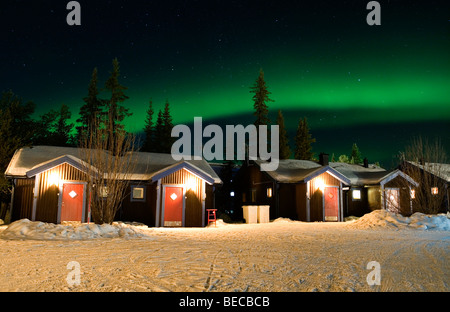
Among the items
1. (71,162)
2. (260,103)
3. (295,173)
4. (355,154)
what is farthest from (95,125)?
(355,154)

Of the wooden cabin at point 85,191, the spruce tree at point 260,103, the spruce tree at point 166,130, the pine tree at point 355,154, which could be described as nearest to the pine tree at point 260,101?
the spruce tree at point 260,103

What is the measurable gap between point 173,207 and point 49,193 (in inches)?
245

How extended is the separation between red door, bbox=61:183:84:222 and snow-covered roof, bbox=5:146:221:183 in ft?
4.20

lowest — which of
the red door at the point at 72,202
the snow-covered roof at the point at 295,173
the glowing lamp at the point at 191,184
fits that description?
the red door at the point at 72,202

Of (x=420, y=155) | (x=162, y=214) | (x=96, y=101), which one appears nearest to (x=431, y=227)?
(x=420, y=155)

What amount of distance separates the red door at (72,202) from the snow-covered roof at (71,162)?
1.28m

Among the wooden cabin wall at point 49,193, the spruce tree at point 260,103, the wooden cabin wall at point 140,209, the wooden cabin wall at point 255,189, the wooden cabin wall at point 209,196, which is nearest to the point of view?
the wooden cabin wall at point 49,193

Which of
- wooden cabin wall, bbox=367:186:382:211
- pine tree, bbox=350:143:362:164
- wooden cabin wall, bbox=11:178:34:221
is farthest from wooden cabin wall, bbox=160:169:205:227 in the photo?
pine tree, bbox=350:143:362:164

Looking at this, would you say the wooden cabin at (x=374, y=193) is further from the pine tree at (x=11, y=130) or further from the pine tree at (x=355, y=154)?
the pine tree at (x=355, y=154)

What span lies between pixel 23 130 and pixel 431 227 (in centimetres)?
2405

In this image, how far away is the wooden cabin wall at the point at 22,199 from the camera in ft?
52.0

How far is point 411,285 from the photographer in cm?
509

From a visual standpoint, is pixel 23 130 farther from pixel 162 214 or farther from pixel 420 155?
pixel 420 155
